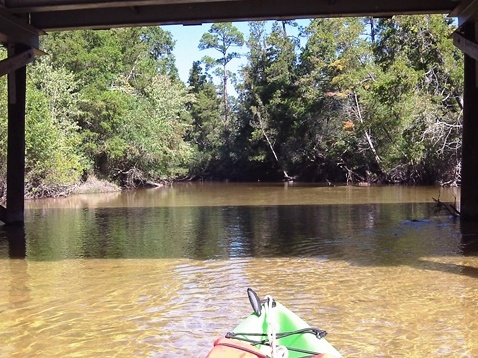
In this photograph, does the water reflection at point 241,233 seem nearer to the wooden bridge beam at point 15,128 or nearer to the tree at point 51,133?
the wooden bridge beam at point 15,128

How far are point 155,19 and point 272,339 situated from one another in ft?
39.9

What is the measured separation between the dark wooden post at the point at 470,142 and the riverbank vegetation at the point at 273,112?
509 inches

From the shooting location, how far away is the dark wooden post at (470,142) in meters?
13.5

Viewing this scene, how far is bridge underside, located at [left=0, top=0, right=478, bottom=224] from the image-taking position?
13234 millimetres

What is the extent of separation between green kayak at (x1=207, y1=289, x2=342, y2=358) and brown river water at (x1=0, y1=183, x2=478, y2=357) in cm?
140

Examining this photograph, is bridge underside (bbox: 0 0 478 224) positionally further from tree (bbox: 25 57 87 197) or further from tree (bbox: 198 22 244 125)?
tree (bbox: 198 22 244 125)

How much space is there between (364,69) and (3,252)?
32544 mm

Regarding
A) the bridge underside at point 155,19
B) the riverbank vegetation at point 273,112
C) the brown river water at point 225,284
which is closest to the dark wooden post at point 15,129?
the bridge underside at point 155,19

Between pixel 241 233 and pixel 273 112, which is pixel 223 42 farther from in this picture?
pixel 241 233

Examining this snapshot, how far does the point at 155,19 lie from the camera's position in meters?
14.4

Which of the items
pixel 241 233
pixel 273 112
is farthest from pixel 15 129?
pixel 273 112

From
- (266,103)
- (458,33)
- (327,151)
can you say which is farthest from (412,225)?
(266,103)

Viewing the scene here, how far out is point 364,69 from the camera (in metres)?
39.1

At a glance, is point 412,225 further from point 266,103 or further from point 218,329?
point 266,103
